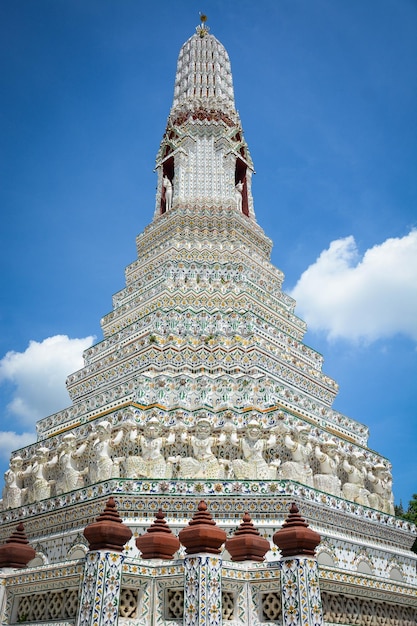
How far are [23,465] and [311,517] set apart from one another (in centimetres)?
935

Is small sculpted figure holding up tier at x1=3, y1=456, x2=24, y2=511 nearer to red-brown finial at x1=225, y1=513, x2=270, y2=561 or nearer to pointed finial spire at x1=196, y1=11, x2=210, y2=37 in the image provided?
red-brown finial at x1=225, y1=513, x2=270, y2=561

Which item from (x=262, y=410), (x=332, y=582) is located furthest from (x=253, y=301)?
(x=332, y=582)

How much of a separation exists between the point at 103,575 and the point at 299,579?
261 centimetres

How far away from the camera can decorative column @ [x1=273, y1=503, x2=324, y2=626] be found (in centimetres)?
732

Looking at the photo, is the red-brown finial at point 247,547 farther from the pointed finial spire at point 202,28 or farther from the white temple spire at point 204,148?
the pointed finial spire at point 202,28

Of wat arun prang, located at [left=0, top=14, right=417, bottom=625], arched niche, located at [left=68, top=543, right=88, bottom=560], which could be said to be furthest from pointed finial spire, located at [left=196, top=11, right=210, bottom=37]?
arched niche, located at [left=68, top=543, right=88, bottom=560]

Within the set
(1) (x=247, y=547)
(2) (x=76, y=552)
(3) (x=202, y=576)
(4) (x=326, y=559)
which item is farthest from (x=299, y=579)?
(2) (x=76, y=552)

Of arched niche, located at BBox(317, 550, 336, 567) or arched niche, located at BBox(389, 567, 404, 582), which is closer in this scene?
arched niche, located at BBox(317, 550, 336, 567)

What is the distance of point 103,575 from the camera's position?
289 inches

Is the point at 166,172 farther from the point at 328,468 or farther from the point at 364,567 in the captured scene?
the point at 364,567

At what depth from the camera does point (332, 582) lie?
811 centimetres

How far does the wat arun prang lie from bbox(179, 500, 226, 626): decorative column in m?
0.44

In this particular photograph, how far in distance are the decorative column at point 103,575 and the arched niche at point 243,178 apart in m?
22.8

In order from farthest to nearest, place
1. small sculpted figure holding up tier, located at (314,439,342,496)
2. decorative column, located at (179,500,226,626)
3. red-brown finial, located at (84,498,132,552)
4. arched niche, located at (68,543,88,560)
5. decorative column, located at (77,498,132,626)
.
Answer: small sculpted figure holding up tier, located at (314,439,342,496)
arched niche, located at (68,543,88,560)
red-brown finial, located at (84,498,132,552)
decorative column, located at (179,500,226,626)
decorative column, located at (77,498,132,626)
